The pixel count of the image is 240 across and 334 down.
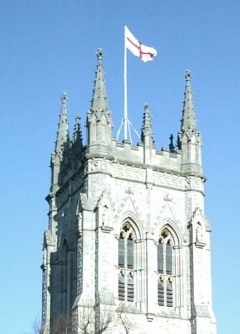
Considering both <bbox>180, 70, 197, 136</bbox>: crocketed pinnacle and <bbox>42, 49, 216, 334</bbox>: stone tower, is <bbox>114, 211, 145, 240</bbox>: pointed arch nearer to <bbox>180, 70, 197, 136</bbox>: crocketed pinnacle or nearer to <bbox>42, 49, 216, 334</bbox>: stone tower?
<bbox>42, 49, 216, 334</bbox>: stone tower

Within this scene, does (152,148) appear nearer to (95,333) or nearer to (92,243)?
(92,243)

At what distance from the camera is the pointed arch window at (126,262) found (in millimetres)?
64625

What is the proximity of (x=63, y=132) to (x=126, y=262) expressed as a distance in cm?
1216

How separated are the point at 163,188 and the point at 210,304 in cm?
735

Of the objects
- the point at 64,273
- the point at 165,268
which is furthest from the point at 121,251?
the point at 64,273

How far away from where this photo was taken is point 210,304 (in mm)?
65562

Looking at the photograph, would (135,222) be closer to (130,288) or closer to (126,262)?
(126,262)

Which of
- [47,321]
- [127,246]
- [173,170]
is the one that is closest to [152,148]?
[173,170]

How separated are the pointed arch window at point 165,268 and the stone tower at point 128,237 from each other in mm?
56

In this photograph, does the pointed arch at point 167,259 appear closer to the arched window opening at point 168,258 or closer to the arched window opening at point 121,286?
the arched window opening at point 168,258

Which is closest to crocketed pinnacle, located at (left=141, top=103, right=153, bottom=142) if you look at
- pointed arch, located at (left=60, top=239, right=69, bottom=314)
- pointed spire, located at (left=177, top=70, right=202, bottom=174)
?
pointed spire, located at (left=177, top=70, right=202, bottom=174)

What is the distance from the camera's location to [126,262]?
65.4m

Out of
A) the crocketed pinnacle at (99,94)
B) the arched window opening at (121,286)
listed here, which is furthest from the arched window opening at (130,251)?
the crocketed pinnacle at (99,94)

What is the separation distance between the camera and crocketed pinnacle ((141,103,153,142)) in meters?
68.8
